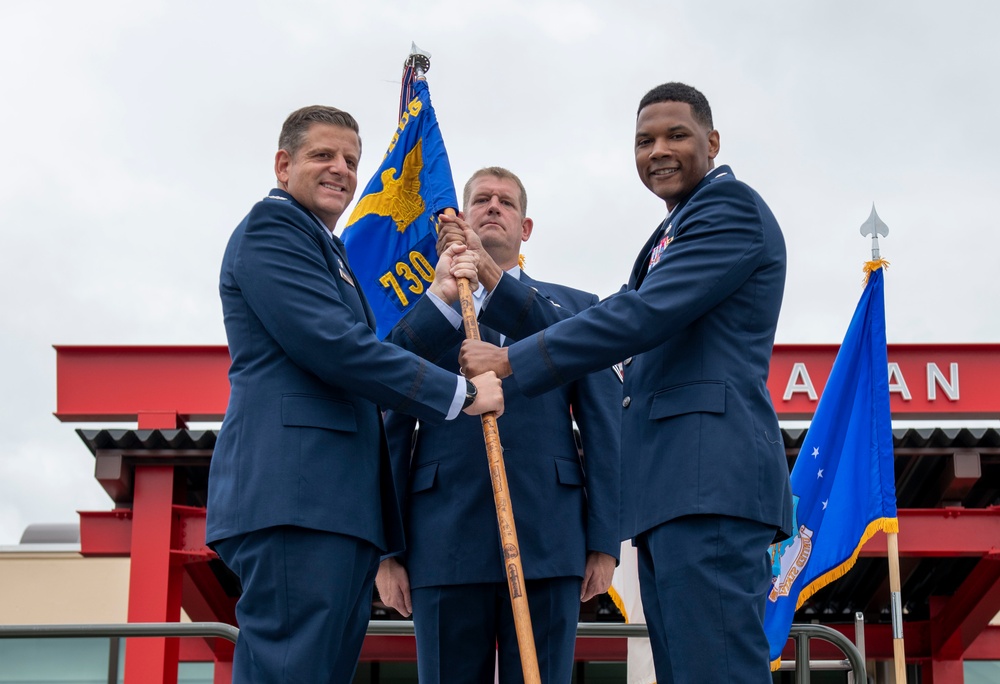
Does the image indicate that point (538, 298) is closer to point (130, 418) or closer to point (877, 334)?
point (877, 334)

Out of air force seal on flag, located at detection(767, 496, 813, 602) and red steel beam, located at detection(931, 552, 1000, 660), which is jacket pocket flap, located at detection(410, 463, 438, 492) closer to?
air force seal on flag, located at detection(767, 496, 813, 602)

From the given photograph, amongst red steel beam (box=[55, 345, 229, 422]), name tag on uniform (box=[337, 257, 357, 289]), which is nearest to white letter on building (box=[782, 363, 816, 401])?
red steel beam (box=[55, 345, 229, 422])

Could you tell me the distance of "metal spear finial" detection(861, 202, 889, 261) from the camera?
6984mm

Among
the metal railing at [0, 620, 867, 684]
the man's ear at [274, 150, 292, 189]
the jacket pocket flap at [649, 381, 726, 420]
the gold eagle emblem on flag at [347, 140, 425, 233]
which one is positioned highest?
the gold eagle emblem on flag at [347, 140, 425, 233]

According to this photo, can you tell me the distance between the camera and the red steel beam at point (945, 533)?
26.5 ft

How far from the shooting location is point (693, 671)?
2.75m

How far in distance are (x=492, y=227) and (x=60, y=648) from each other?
24.4 ft

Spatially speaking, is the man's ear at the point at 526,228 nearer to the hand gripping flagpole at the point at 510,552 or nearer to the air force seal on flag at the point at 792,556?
the hand gripping flagpole at the point at 510,552

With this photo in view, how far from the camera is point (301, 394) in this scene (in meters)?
2.94

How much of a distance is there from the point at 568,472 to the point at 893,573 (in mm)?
3061

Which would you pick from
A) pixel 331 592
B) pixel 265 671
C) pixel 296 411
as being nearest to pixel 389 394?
pixel 296 411

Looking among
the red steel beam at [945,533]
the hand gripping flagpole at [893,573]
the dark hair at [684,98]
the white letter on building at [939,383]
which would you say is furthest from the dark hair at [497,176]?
the white letter on building at [939,383]

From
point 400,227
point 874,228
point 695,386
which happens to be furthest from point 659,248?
point 874,228

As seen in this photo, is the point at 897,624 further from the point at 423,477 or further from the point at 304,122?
the point at 304,122
